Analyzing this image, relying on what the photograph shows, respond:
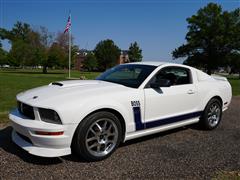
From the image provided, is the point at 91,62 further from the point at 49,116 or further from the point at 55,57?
the point at 49,116

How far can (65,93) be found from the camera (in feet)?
12.0

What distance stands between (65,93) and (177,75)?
2.43 m

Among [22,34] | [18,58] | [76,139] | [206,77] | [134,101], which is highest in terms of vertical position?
[22,34]

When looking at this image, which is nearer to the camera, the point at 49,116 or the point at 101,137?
the point at 49,116

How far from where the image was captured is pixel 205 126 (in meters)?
5.37

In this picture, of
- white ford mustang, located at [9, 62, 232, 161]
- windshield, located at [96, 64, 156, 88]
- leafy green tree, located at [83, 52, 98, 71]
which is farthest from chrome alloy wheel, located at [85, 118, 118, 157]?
leafy green tree, located at [83, 52, 98, 71]

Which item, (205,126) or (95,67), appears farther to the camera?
(95,67)

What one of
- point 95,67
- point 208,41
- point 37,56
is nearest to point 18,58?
point 37,56

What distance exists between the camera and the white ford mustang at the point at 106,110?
331 cm

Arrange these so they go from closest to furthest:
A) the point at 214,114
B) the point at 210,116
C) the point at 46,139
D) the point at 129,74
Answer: the point at 46,139, the point at 129,74, the point at 210,116, the point at 214,114

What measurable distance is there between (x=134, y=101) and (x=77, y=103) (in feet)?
3.18

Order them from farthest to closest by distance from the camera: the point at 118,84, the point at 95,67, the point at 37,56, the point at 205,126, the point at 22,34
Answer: the point at 22,34 → the point at 95,67 → the point at 37,56 → the point at 205,126 → the point at 118,84

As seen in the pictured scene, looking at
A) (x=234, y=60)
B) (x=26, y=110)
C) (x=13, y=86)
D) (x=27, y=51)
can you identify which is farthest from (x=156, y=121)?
(x=27, y=51)

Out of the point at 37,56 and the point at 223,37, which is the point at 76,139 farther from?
the point at 37,56
